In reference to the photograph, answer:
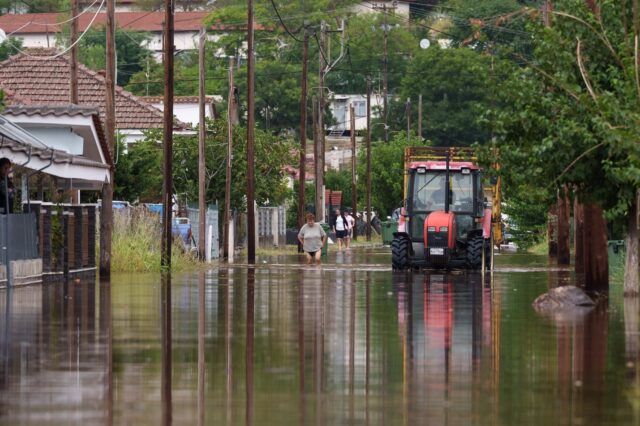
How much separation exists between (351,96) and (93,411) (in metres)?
132

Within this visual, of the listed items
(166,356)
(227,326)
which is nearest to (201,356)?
(166,356)

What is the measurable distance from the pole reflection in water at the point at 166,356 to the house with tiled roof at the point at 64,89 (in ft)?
126

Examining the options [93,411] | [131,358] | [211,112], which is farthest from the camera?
[211,112]

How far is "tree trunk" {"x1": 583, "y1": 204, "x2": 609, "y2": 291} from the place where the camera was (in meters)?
29.1

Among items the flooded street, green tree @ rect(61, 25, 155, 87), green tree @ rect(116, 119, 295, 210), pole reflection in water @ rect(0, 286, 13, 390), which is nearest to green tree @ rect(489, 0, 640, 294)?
the flooded street

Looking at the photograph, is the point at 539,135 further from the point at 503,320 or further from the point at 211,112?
the point at 211,112

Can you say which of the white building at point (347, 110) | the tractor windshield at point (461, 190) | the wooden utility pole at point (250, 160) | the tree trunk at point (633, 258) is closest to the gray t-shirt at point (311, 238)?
the wooden utility pole at point (250, 160)

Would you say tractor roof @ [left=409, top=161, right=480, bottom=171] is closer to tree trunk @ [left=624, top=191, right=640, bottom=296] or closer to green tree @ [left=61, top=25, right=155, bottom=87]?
tree trunk @ [left=624, top=191, right=640, bottom=296]

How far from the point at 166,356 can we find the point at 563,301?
9289 millimetres

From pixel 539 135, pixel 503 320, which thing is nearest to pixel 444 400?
pixel 503 320

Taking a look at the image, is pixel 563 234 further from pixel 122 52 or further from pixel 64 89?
pixel 122 52

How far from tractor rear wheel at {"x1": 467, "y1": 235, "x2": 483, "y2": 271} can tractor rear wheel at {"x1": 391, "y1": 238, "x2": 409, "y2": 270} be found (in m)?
1.56

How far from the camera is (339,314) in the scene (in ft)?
75.3

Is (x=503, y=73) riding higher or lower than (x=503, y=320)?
higher
